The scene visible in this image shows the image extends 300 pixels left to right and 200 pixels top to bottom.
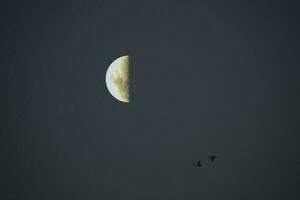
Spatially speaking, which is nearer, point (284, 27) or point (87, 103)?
point (87, 103)

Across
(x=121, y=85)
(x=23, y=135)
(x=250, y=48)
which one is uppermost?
(x=250, y=48)

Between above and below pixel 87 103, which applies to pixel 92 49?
above

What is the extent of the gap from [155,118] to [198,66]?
5.60ft

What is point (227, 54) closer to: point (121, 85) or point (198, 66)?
point (198, 66)

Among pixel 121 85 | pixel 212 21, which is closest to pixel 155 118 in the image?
pixel 121 85

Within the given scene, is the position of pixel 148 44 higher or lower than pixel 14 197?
higher

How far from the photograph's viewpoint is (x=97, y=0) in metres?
6.59

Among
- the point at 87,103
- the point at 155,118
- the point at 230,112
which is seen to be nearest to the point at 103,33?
the point at 87,103

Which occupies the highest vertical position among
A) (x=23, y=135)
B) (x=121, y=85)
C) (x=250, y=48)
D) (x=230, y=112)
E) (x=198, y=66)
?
(x=250, y=48)

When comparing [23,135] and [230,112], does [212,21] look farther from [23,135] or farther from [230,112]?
[23,135]

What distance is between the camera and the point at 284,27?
7266 mm

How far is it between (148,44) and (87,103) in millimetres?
2064

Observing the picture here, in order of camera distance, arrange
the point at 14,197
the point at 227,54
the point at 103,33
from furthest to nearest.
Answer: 1. the point at 227,54
2. the point at 103,33
3. the point at 14,197

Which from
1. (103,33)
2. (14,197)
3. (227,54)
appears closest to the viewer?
(14,197)
